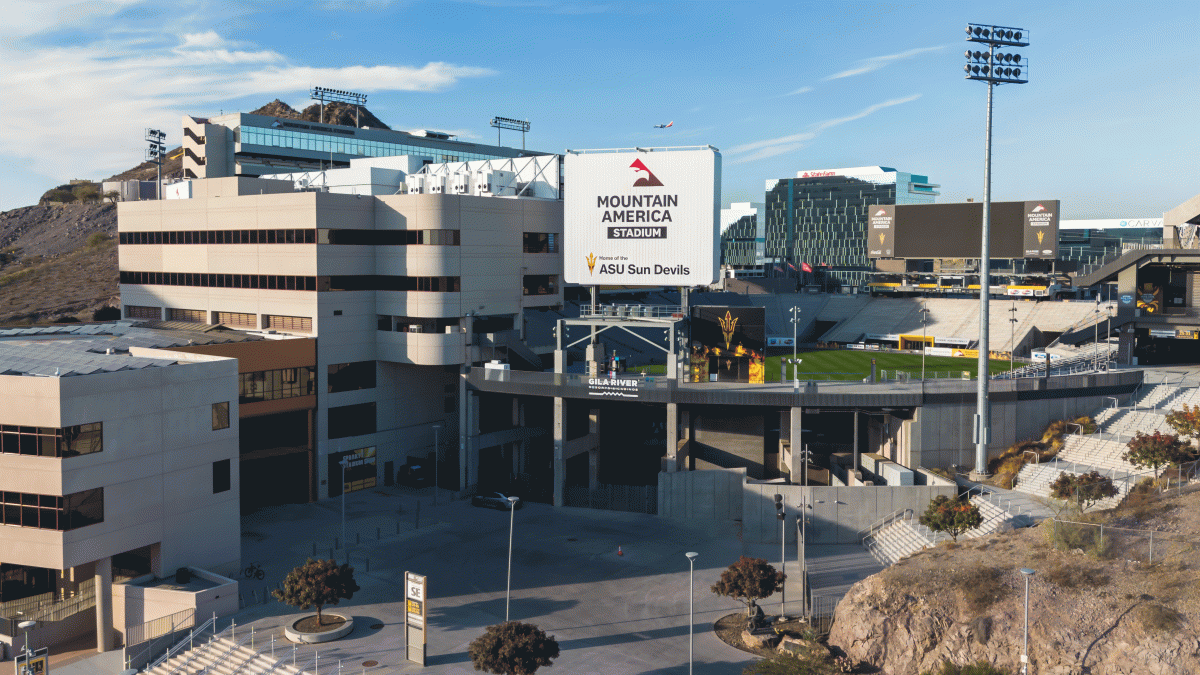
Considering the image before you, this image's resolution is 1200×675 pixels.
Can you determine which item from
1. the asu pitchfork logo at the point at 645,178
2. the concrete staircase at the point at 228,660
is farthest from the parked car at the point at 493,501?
the concrete staircase at the point at 228,660

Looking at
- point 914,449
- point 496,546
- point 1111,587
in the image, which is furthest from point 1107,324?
point 496,546

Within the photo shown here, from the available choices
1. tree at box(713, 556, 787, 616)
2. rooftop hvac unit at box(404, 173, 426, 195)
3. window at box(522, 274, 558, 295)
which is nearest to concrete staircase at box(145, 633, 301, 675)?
tree at box(713, 556, 787, 616)

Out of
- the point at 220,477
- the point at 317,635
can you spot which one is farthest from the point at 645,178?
the point at 317,635

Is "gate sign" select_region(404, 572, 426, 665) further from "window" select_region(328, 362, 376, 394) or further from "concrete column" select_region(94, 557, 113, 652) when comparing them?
"window" select_region(328, 362, 376, 394)

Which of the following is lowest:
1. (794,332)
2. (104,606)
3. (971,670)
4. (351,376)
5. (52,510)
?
(104,606)

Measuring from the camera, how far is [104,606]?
142ft

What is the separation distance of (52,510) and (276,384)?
851 inches

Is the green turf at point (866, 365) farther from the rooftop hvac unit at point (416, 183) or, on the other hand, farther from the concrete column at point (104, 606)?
the concrete column at point (104, 606)

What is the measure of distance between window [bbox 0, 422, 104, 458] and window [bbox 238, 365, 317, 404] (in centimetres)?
1673

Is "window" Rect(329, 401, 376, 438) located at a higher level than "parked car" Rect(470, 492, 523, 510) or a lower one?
higher

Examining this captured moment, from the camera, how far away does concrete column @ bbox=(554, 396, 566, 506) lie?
2488 inches

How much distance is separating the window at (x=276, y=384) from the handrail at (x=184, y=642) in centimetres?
1993

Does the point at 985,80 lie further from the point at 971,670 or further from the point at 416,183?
the point at 416,183

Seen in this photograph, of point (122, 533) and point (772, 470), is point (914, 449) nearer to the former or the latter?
point (772, 470)
